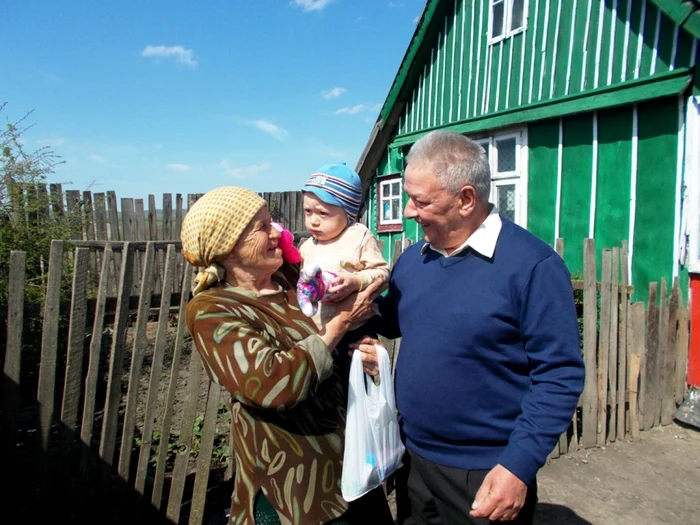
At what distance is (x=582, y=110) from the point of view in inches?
224

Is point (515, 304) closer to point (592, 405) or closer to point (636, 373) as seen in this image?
point (592, 405)

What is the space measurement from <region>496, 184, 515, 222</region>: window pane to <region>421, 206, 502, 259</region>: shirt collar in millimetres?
5385

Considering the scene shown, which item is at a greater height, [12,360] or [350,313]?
[350,313]

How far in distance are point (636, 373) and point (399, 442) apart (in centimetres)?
339

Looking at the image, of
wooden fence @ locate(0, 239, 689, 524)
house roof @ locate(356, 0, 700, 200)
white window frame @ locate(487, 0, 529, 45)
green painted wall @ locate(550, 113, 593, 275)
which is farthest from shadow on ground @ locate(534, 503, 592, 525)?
house roof @ locate(356, 0, 700, 200)

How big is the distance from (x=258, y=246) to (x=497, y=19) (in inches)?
274

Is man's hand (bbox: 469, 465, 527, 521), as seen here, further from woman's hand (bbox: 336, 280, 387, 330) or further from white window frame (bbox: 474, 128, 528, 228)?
white window frame (bbox: 474, 128, 528, 228)

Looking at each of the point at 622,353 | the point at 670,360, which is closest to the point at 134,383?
the point at 622,353

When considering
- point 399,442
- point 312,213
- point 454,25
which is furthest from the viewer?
point 454,25

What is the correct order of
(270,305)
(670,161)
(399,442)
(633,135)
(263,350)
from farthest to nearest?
(633,135) < (670,161) < (399,442) < (270,305) < (263,350)

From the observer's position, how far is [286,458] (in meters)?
1.71

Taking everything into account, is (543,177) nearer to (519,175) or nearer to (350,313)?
(519,175)

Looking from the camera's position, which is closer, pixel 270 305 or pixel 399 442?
pixel 270 305

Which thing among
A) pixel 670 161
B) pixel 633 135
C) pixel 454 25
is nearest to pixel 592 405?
pixel 670 161
